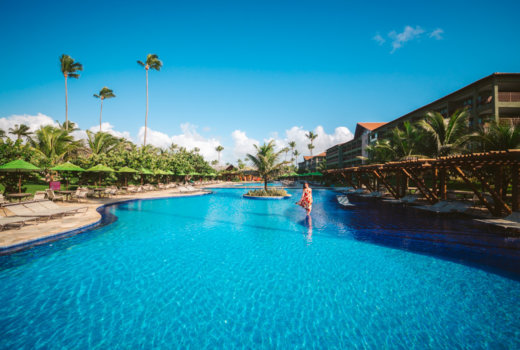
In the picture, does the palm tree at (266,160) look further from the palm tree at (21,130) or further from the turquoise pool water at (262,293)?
the palm tree at (21,130)

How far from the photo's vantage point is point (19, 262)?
618 centimetres

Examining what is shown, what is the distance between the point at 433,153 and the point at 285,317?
20.4 m

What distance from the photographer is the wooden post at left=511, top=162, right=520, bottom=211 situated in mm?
11172

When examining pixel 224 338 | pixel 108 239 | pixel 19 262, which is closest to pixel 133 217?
pixel 108 239

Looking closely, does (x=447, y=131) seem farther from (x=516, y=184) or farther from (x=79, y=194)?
(x=79, y=194)

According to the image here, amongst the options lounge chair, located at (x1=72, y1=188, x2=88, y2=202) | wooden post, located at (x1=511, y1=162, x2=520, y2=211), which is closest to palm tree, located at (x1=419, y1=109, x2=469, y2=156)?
wooden post, located at (x1=511, y1=162, x2=520, y2=211)

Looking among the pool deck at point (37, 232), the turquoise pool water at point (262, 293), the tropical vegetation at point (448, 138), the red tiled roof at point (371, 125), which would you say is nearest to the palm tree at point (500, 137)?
the tropical vegetation at point (448, 138)

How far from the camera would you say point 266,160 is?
79.0ft

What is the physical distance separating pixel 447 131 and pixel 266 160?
15757 mm

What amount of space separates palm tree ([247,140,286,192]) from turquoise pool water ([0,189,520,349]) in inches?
620

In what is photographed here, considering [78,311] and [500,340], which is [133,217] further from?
[500,340]

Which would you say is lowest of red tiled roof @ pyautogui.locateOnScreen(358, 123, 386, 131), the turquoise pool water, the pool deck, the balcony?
the turquoise pool water

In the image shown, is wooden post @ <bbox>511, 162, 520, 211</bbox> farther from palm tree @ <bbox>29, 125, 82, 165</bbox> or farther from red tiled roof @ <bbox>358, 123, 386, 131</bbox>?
red tiled roof @ <bbox>358, 123, 386, 131</bbox>

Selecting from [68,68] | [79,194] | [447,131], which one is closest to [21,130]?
[68,68]
